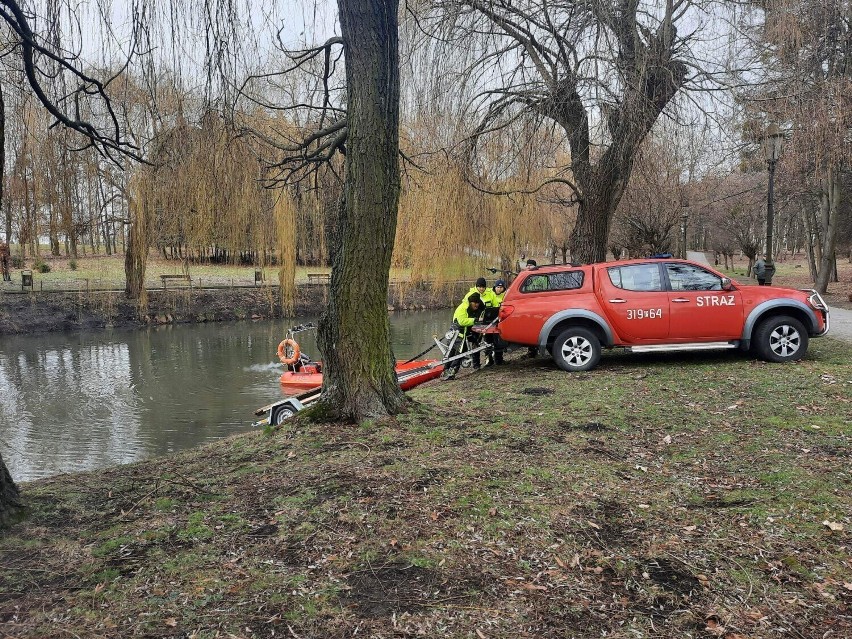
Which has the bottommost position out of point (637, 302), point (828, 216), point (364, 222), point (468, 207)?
point (637, 302)

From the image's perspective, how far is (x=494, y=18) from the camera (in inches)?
401

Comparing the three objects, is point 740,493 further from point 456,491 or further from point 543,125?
point 543,125

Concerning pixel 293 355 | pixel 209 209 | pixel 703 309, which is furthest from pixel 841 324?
pixel 209 209

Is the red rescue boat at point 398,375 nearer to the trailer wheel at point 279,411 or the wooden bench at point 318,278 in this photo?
the trailer wheel at point 279,411

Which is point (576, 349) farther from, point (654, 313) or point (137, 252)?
point (137, 252)

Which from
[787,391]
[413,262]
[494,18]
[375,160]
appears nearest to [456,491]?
[375,160]

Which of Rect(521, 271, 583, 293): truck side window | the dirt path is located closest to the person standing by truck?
Rect(521, 271, 583, 293): truck side window

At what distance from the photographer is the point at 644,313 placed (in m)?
9.87

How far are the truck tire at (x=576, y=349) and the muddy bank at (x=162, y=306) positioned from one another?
14.4 metres

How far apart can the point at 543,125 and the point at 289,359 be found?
808 centimetres

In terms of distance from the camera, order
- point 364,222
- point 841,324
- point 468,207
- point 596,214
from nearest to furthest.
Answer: point 364,222, point 596,214, point 841,324, point 468,207

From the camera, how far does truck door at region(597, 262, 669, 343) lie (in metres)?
9.84

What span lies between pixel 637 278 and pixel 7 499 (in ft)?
28.0

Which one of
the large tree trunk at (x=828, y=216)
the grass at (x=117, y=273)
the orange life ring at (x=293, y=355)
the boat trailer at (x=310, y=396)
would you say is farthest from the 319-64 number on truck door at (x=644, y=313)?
the grass at (x=117, y=273)
